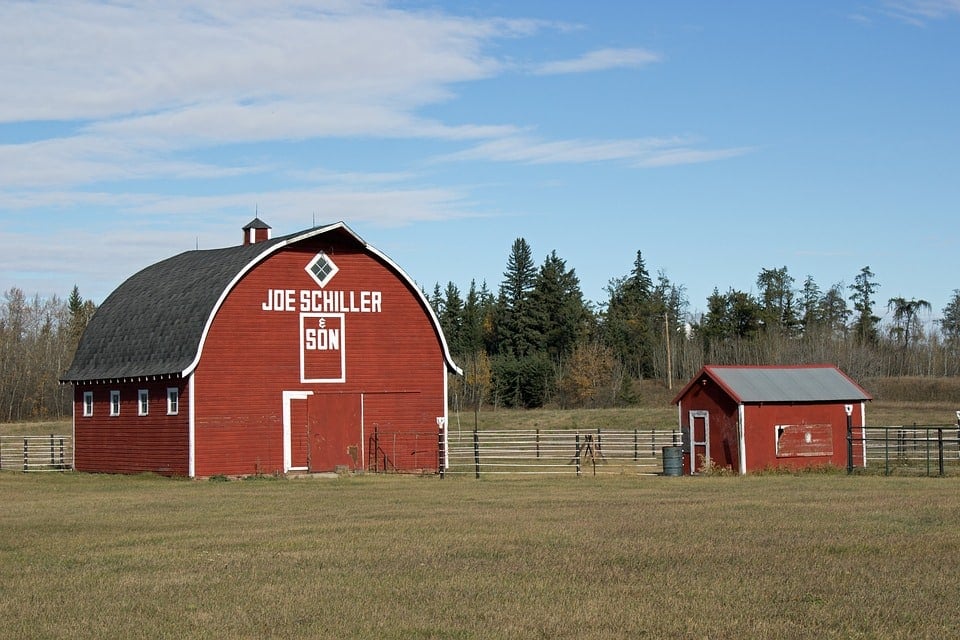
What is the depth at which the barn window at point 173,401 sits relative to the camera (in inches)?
1487

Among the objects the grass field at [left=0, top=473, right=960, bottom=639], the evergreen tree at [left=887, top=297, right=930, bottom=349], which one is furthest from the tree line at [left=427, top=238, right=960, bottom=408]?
the grass field at [left=0, top=473, right=960, bottom=639]

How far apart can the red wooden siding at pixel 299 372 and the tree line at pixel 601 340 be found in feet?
193

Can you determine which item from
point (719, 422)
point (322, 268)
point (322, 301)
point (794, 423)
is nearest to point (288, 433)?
point (322, 301)

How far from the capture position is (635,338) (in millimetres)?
119188

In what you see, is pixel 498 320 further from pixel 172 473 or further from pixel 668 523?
pixel 668 523

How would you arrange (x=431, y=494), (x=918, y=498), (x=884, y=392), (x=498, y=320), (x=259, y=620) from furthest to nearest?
(x=498, y=320) < (x=884, y=392) < (x=431, y=494) < (x=918, y=498) < (x=259, y=620)

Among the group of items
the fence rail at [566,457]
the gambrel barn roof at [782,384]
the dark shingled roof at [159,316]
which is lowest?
the fence rail at [566,457]

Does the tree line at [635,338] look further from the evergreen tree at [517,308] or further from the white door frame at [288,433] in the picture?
the white door frame at [288,433]

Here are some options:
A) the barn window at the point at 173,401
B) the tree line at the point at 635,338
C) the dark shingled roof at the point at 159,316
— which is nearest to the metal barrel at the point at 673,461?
the dark shingled roof at the point at 159,316

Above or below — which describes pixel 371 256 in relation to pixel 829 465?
above

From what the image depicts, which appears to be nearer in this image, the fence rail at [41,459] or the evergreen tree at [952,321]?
the fence rail at [41,459]

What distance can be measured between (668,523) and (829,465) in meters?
17.8

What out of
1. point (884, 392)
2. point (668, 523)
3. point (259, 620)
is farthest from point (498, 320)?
point (259, 620)

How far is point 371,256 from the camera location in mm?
40438
